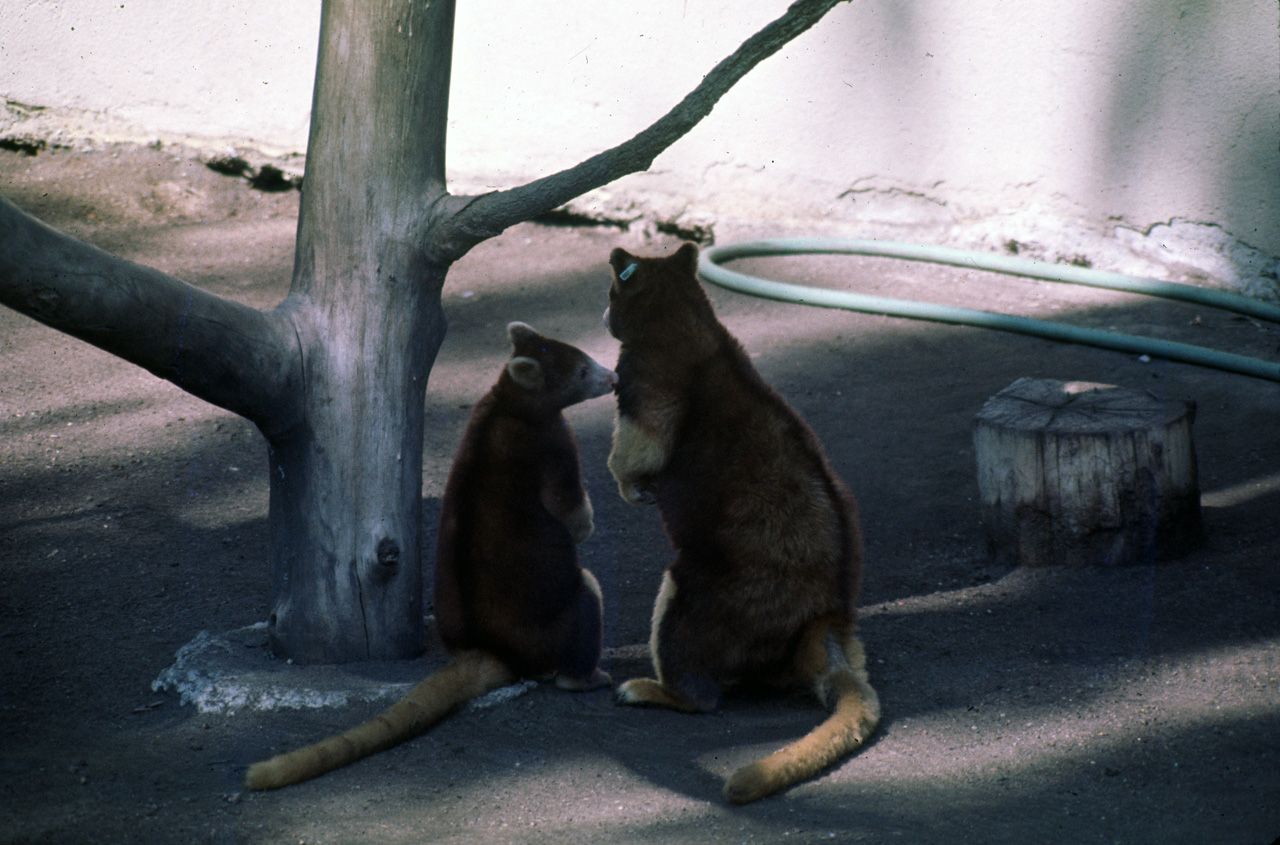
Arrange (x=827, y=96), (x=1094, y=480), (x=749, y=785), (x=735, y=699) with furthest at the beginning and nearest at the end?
(x=827, y=96) → (x=1094, y=480) → (x=735, y=699) → (x=749, y=785)

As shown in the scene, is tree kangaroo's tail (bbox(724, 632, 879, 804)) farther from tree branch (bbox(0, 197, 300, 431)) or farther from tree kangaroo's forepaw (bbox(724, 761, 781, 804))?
tree branch (bbox(0, 197, 300, 431))

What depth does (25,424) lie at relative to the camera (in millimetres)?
5793

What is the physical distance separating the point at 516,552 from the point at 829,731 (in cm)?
110

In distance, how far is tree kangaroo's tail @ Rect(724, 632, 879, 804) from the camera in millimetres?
2812

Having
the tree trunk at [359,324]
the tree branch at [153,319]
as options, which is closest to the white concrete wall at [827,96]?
the tree trunk at [359,324]

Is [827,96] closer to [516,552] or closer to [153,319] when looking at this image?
[516,552]

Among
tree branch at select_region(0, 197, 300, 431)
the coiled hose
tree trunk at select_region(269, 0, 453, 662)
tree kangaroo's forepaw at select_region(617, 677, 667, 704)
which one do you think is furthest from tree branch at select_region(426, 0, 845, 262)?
the coiled hose

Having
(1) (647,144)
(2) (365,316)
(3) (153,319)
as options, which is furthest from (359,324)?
(1) (647,144)

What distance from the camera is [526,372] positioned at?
3623mm

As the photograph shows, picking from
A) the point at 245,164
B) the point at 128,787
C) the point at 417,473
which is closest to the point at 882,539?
the point at 417,473

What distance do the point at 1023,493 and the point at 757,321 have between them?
3.13m

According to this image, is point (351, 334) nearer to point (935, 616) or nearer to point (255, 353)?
point (255, 353)

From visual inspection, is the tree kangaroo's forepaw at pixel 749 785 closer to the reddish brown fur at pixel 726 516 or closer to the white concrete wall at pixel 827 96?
the reddish brown fur at pixel 726 516

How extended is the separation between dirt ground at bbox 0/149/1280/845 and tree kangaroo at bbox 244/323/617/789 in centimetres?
17
